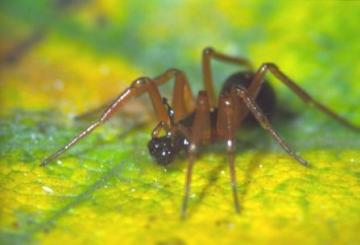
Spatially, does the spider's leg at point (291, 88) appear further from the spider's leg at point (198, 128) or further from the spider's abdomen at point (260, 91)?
the spider's leg at point (198, 128)

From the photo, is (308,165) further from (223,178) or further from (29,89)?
(29,89)

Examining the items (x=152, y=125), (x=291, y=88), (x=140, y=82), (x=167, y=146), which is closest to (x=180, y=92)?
(x=152, y=125)

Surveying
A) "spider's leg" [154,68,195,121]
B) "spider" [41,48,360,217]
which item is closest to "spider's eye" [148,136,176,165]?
"spider" [41,48,360,217]

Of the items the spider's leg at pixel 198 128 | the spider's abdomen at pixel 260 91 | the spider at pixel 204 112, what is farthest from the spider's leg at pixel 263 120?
the spider's abdomen at pixel 260 91

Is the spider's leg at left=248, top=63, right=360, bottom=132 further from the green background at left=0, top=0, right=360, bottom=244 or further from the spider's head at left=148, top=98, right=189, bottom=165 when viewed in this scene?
the spider's head at left=148, top=98, right=189, bottom=165

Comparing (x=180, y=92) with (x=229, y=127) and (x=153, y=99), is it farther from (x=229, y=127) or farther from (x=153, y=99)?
(x=229, y=127)

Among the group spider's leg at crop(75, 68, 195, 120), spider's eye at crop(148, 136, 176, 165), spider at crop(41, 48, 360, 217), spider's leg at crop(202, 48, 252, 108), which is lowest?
spider's eye at crop(148, 136, 176, 165)

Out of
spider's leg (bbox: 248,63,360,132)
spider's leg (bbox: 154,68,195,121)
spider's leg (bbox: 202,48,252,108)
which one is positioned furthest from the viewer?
spider's leg (bbox: 202,48,252,108)

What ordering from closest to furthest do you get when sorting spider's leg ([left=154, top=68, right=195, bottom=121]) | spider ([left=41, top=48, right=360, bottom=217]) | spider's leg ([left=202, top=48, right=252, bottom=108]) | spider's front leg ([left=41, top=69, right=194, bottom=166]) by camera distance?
spider ([left=41, top=48, right=360, bottom=217]) < spider's front leg ([left=41, top=69, right=194, bottom=166]) < spider's leg ([left=154, top=68, right=195, bottom=121]) < spider's leg ([left=202, top=48, right=252, bottom=108])

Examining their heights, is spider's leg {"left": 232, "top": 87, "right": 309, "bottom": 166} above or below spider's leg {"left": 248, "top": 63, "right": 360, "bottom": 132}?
below
